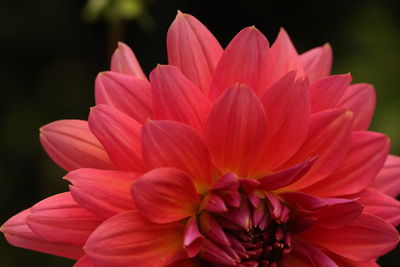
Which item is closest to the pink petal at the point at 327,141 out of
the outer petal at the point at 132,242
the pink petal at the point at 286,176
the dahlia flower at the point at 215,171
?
the dahlia flower at the point at 215,171

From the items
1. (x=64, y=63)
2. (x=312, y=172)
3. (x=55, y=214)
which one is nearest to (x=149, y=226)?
(x=55, y=214)

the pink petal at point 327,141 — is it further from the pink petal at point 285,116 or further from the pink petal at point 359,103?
the pink petal at point 359,103

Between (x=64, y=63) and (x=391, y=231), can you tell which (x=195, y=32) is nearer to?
(x=391, y=231)

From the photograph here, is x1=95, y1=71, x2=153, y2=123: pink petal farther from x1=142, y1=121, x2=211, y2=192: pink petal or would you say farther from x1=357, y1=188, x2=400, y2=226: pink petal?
x1=357, y1=188, x2=400, y2=226: pink petal

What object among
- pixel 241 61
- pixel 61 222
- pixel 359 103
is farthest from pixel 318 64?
pixel 61 222

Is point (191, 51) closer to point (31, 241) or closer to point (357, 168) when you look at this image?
point (357, 168)

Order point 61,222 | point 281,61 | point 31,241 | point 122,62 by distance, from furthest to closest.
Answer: point 122,62 < point 281,61 < point 31,241 < point 61,222

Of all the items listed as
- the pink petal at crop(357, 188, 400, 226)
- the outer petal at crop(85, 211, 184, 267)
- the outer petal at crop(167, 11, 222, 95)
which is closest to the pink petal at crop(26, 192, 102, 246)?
the outer petal at crop(85, 211, 184, 267)
